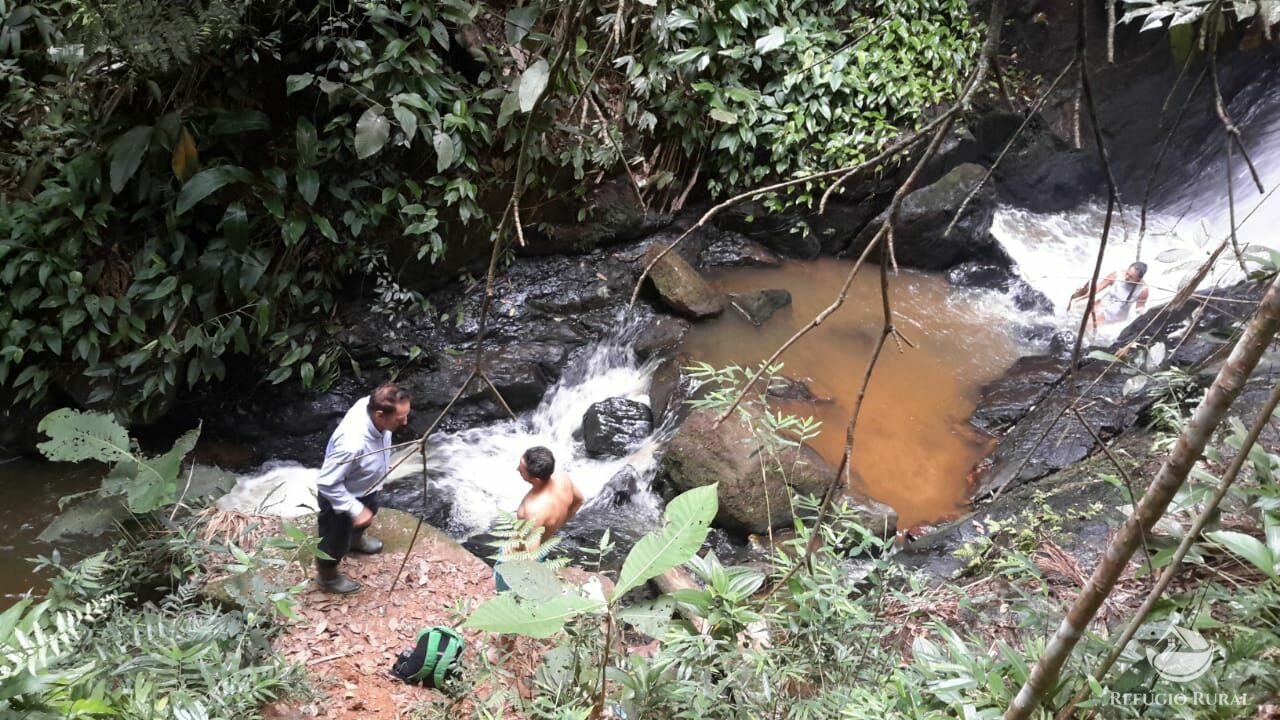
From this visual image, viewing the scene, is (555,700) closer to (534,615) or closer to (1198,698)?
(534,615)

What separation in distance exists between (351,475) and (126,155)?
284 centimetres

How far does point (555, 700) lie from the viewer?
2.22 meters

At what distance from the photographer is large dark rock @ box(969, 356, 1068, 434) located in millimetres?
5887

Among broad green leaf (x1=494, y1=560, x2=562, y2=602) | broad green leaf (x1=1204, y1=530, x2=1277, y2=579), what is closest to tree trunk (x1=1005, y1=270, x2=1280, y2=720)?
broad green leaf (x1=1204, y1=530, x2=1277, y2=579)

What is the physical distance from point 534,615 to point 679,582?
245cm

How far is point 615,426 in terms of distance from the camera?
18.9 feet

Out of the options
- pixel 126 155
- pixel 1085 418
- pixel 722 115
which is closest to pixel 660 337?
pixel 722 115

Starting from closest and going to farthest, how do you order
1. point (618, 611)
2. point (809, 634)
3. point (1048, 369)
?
1. point (618, 611)
2. point (809, 634)
3. point (1048, 369)

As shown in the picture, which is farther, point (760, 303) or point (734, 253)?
point (734, 253)

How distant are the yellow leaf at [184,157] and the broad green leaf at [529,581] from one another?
14.3 ft

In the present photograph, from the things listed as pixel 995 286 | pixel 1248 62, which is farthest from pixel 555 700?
pixel 1248 62

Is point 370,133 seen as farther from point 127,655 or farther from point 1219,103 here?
point 1219,103

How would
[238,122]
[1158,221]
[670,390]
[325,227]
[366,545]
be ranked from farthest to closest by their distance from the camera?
[1158,221]
[670,390]
[325,227]
[238,122]
[366,545]

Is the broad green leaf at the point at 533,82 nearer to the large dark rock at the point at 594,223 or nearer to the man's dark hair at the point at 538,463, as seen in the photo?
the man's dark hair at the point at 538,463
